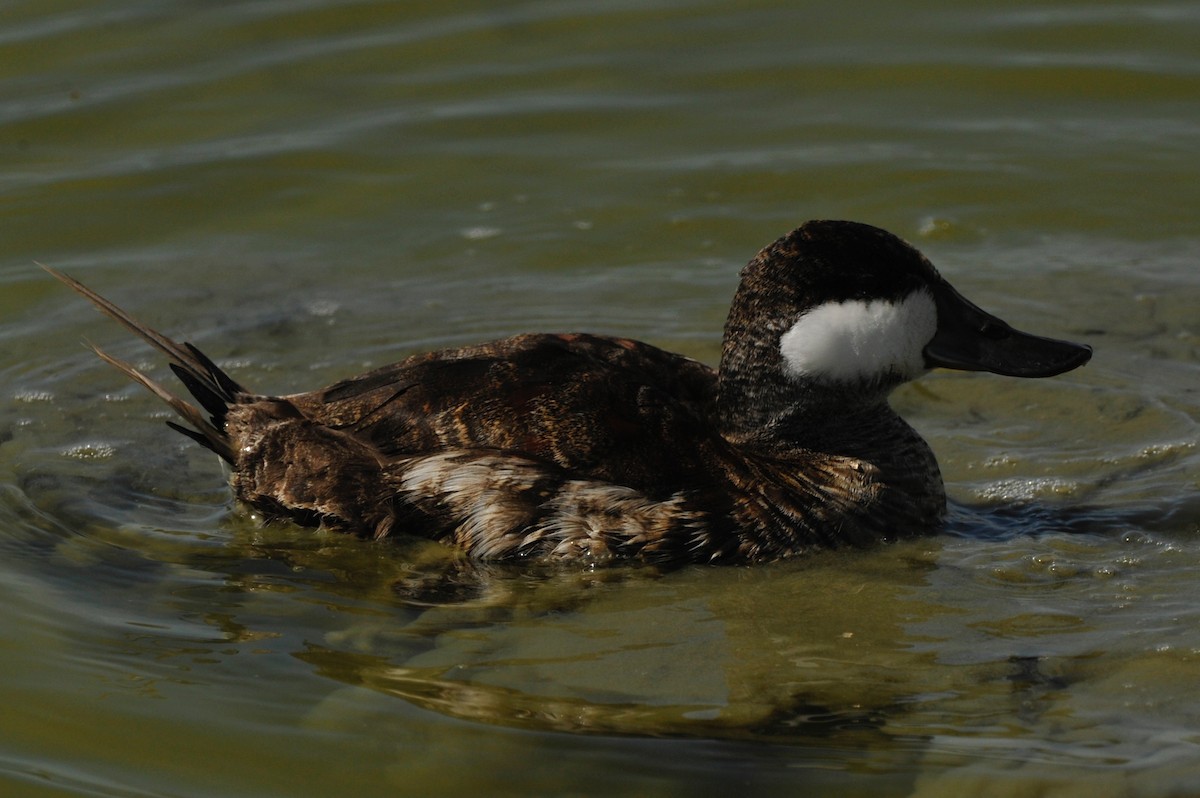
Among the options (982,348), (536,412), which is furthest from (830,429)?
(536,412)

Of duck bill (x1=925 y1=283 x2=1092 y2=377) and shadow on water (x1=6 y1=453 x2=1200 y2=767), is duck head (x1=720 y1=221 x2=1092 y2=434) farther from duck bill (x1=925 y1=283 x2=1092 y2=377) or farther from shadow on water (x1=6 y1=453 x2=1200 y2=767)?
shadow on water (x1=6 y1=453 x2=1200 y2=767)

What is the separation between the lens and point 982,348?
5.40 m

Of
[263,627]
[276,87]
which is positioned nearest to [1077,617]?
[263,627]

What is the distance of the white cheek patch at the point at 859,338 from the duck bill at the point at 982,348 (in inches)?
1.9

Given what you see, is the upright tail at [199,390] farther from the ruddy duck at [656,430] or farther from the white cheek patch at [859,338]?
the white cheek patch at [859,338]

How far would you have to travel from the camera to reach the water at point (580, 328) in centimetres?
423

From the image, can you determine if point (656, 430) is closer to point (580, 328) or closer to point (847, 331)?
point (847, 331)

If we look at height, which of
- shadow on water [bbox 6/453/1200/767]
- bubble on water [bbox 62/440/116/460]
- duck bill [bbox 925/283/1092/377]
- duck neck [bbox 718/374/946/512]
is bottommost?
shadow on water [bbox 6/453/1200/767]

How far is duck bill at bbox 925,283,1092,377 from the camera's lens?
537 centimetres

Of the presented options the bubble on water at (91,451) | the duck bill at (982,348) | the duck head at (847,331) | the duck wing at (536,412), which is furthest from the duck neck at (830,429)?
the bubble on water at (91,451)

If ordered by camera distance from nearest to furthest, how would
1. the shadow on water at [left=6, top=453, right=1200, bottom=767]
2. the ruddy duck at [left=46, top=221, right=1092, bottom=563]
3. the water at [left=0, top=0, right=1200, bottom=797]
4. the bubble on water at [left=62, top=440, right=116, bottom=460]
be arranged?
1. the water at [left=0, top=0, right=1200, bottom=797]
2. the shadow on water at [left=6, top=453, right=1200, bottom=767]
3. the ruddy duck at [left=46, top=221, right=1092, bottom=563]
4. the bubble on water at [left=62, top=440, right=116, bottom=460]

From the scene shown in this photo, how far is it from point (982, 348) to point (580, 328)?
2.13 metres

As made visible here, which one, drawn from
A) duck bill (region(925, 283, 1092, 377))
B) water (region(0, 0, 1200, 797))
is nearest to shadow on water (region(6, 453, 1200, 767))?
water (region(0, 0, 1200, 797))

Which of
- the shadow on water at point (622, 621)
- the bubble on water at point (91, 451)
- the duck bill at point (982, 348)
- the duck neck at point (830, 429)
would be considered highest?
the duck bill at point (982, 348)
